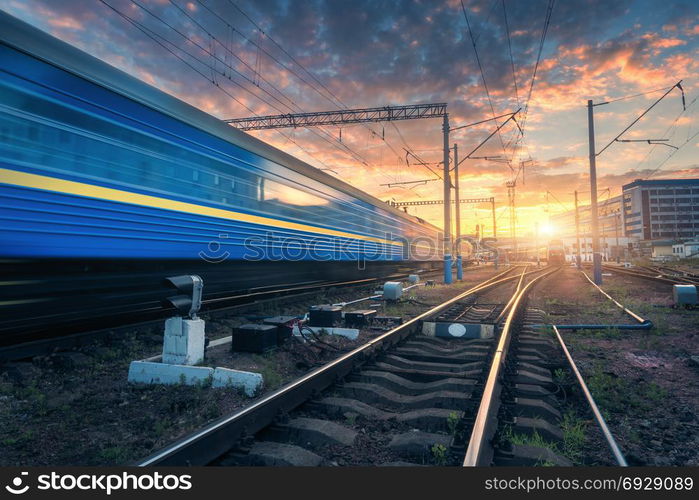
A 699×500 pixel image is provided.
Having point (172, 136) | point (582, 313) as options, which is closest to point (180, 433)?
point (172, 136)

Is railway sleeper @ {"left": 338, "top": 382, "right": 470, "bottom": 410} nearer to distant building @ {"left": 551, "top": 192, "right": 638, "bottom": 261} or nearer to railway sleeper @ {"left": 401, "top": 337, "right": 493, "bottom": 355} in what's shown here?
railway sleeper @ {"left": 401, "top": 337, "right": 493, "bottom": 355}

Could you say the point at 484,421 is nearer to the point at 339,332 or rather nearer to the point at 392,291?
the point at 339,332

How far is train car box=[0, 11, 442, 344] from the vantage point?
4191 millimetres

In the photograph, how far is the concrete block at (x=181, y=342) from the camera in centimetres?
421

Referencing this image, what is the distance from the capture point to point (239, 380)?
3717mm

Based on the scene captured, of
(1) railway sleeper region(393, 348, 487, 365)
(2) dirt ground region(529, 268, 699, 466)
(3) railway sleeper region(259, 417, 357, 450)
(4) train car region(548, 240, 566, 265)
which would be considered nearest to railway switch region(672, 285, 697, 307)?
(2) dirt ground region(529, 268, 699, 466)

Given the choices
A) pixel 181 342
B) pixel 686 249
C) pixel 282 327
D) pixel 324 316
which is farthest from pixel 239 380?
pixel 686 249

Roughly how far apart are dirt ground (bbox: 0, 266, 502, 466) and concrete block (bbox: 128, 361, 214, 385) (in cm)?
10

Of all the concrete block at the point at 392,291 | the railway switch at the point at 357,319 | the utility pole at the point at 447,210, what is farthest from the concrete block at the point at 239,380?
the utility pole at the point at 447,210

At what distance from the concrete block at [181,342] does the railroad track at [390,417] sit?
1586 millimetres

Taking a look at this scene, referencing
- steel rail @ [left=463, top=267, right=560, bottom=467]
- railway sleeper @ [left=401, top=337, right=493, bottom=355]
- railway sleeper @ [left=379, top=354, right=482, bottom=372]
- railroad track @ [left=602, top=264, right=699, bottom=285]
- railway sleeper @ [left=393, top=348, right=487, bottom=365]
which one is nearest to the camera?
steel rail @ [left=463, top=267, right=560, bottom=467]

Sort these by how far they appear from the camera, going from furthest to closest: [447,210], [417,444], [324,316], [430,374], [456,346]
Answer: [447,210] → [324,316] → [456,346] → [430,374] → [417,444]

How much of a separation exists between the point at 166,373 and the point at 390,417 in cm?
236

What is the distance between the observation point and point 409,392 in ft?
12.2
